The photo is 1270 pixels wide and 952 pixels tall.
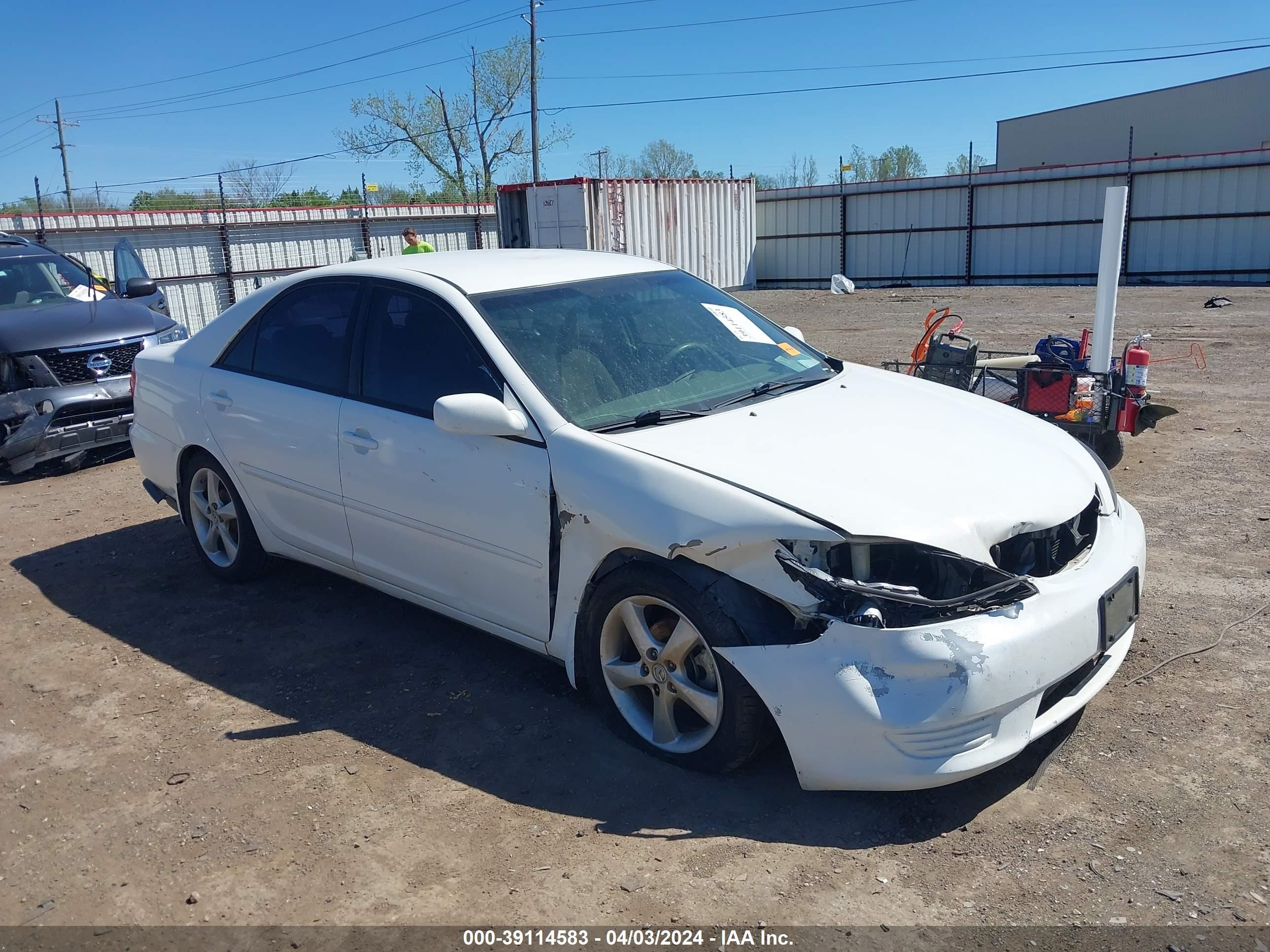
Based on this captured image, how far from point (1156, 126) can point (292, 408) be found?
43428 millimetres

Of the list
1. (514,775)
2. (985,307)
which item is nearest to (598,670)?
(514,775)

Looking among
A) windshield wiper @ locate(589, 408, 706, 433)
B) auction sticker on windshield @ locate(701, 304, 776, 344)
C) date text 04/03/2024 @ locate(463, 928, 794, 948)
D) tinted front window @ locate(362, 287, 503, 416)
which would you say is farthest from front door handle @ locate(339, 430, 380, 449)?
date text 04/03/2024 @ locate(463, 928, 794, 948)

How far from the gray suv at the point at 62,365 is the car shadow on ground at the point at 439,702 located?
2246 millimetres

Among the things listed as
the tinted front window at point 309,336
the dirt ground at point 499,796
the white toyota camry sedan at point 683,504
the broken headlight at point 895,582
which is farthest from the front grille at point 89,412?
the broken headlight at point 895,582

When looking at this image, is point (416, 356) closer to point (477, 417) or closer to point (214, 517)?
point (477, 417)

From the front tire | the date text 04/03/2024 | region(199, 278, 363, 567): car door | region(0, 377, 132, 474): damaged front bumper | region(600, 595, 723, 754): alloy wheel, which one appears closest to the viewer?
the date text 04/03/2024

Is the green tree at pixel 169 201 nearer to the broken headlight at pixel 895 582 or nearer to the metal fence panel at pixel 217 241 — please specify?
the metal fence panel at pixel 217 241

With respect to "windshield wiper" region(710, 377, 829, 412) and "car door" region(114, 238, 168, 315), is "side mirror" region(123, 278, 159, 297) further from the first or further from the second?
"windshield wiper" region(710, 377, 829, 412)

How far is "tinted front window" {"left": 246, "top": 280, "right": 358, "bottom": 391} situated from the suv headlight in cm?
421

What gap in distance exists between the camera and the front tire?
307 centimetres

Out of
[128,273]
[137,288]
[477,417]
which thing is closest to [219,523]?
[477,417]

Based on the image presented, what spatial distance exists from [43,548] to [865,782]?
215 inches

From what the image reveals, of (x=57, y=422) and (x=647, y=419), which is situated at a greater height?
(x=647, y=419)

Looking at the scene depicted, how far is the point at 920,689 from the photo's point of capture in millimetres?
2773
